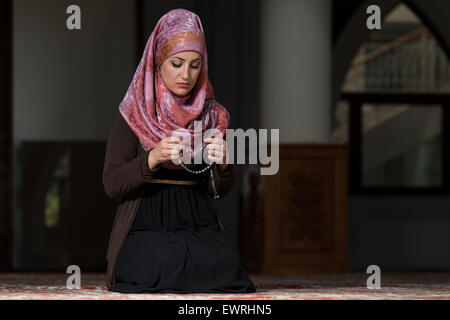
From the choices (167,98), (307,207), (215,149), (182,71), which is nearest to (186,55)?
(182,71)

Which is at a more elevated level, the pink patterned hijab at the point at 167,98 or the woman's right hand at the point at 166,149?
the pink patterned hijab at the point at 167,98

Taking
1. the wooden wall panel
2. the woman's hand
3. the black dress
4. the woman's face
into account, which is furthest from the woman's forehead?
the wooden wall panel

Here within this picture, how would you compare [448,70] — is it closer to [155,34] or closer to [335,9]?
[335,9]

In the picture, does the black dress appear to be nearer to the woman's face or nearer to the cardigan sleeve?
the cardigan sleeve

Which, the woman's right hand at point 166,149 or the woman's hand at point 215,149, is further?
the woman's hand at point 215,149

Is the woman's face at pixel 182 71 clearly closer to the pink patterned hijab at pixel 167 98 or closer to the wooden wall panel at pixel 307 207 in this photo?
the pink patterned hijab at pixel 167 98

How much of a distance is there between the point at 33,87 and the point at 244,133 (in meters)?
1.83

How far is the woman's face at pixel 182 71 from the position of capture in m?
3.06

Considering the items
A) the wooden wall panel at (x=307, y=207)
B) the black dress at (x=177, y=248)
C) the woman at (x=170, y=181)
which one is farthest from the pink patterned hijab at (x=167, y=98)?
the wooden wall panel at (x=307, y=207)

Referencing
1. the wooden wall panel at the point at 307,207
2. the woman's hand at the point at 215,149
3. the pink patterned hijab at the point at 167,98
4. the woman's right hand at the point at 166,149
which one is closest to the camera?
the woman's right hand at the point at 166,149

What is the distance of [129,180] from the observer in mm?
3021

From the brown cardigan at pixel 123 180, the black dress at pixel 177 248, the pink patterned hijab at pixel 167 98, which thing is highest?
the pink patterned hijab at pixel 167 98

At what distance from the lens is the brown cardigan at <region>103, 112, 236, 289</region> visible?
3.05 metres
